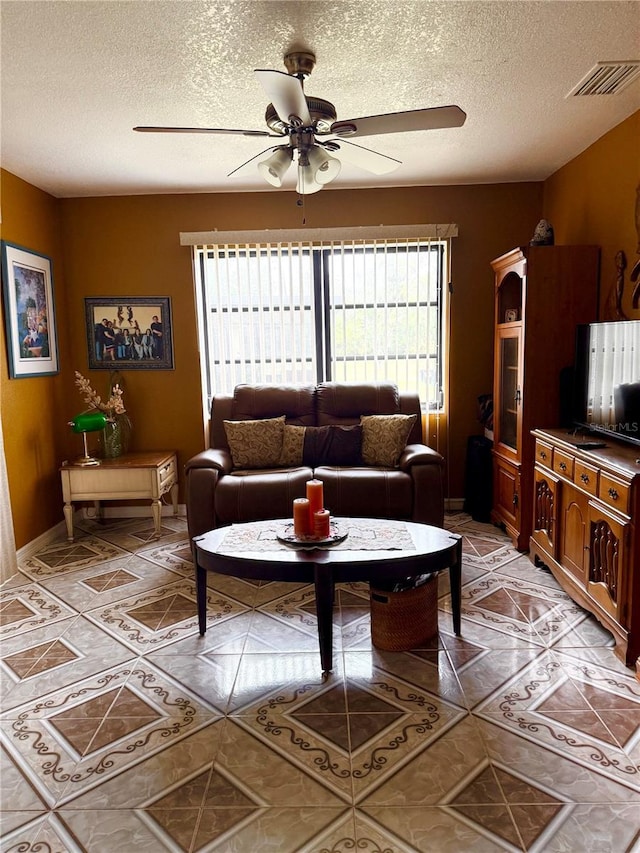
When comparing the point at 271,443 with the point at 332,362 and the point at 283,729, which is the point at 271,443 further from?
the point at 283,729

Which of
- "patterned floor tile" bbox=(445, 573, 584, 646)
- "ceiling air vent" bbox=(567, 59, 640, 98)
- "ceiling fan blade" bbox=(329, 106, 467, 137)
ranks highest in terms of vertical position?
"ceiling air vent" bbox=(567, 59, 640, 98)

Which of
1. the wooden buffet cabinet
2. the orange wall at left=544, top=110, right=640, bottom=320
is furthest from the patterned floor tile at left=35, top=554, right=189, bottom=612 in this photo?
the orange wall at left=544, top=110, right=640, bottom=320

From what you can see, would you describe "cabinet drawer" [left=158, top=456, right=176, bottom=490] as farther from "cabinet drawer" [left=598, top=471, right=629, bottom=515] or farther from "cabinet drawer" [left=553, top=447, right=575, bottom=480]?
"cabinet drawer" [left=598, top=471, right=629, bottom=515]

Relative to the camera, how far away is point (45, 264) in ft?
14.1

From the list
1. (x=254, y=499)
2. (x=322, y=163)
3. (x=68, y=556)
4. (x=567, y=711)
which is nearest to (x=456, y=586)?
(x=567, y=711)

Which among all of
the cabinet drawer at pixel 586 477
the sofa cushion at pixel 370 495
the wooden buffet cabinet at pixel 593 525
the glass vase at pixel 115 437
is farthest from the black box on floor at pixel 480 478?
the glass vase at pixel 115 437

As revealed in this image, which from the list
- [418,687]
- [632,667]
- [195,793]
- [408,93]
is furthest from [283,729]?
[408,93]

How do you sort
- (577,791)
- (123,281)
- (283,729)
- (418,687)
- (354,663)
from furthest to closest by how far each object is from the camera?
(123,281) → (354,663) → (418,687) → (283,729) → (577,791)

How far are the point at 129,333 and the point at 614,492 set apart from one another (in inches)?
146

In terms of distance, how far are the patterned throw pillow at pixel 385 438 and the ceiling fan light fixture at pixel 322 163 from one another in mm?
1898

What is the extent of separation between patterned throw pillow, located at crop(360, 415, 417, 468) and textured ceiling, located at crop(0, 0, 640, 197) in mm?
1755

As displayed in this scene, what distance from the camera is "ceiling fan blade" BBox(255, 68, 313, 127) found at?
6.08ft

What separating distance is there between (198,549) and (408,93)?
238cm

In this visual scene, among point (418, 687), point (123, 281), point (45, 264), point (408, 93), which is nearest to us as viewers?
point (418, 687)
